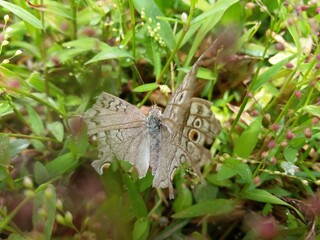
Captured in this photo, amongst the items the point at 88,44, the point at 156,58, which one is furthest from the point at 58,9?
the point at 156,58

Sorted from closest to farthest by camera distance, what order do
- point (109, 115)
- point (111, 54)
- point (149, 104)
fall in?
point (109, 115) → point (111, 54) → point (149, 104)

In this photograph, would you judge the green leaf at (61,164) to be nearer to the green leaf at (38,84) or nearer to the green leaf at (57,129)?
the green leaf at (57,129)

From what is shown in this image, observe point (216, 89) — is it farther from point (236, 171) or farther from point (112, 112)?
point (112, 112)

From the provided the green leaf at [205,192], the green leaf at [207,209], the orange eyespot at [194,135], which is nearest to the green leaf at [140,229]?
the green leaf at [207,209]

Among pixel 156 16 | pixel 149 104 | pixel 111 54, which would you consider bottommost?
pixel 149 104

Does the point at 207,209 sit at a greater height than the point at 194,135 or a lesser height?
lesser

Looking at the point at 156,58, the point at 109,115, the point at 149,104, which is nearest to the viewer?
the point at 109,115

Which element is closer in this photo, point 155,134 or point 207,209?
point 155,134

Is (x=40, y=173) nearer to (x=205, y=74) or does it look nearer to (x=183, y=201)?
(x=183, y=201)
